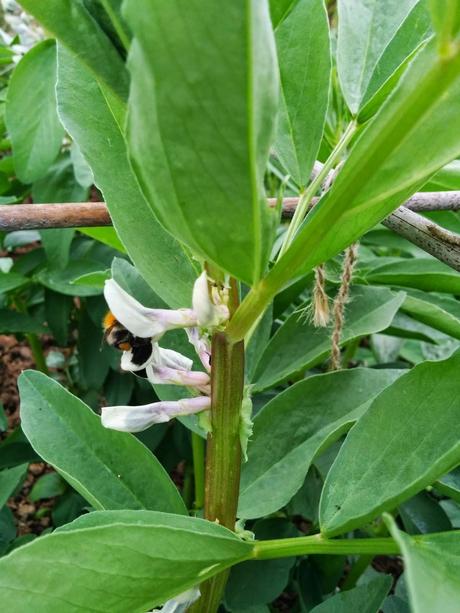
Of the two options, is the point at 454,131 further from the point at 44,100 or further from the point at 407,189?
the point at 44,100

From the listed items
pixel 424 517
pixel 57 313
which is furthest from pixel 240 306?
pixel 57 313

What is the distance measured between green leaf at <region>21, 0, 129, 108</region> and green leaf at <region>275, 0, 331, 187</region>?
0.23 metres

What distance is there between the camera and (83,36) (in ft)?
1.23

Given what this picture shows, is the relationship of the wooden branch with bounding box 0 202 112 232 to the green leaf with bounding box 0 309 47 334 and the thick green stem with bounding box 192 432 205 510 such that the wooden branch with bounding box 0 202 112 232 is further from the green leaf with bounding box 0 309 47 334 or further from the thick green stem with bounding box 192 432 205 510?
the green leaf with bounding box 0 309 47 334

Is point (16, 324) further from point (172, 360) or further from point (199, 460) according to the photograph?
point (172, 360)

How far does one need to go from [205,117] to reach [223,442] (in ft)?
0.81

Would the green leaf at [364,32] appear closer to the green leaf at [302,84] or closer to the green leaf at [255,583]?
the green leaf at [302,84]

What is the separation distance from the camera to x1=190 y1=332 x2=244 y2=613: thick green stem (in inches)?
17.8

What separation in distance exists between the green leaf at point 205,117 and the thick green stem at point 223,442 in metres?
0.09

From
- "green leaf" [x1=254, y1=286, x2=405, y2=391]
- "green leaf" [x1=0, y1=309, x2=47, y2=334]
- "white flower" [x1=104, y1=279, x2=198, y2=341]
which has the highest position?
"white flower" [x1=104, y1=279, x2=198, y2=341]

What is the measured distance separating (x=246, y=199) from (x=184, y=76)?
75 millimetres

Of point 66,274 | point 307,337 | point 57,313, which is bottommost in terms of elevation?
point 57,313

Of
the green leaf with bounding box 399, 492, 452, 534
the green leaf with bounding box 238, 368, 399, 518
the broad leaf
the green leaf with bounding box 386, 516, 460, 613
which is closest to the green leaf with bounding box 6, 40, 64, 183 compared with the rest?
the broad leaf

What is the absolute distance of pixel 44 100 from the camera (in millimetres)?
1057
